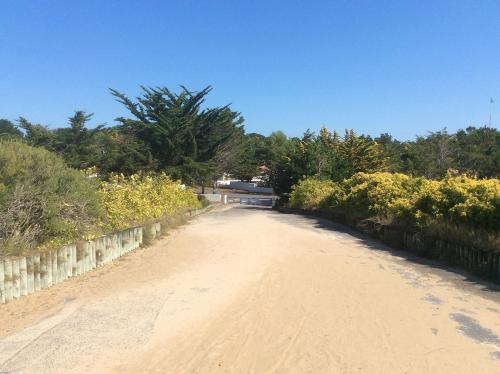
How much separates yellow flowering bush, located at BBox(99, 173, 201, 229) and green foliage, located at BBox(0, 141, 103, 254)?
1.74 meters

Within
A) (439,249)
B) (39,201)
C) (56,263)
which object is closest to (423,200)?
(439,249)

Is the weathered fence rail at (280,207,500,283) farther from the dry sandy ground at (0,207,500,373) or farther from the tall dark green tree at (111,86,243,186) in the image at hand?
the tall dark green tree at (111,86,243,186)

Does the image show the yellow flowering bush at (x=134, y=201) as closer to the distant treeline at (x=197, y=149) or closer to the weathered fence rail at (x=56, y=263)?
the weathered fence rail at (x=56, y=263)

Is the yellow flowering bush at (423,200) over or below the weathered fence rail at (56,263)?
over

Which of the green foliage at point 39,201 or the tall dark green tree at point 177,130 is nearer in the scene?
the green foliage at point 39,201

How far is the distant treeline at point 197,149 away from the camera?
104ft

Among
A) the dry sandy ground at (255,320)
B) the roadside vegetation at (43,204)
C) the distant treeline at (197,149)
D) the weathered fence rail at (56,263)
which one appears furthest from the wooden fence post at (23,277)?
the distant treeline at (197,149)

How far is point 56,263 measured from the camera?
8.97 meters

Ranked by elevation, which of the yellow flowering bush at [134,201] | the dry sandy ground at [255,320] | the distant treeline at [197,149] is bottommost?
the dry sandy ground at [255,320]

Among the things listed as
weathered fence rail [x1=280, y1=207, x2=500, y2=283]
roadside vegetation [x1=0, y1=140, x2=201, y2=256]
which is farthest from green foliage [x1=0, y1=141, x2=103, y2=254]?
weathered fence rail [x1=280, y1=207, x2=500, y2=283]

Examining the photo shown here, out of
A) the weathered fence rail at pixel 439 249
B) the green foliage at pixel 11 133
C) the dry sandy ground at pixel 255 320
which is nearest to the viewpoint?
the dry sandy ground at pixel 255 320

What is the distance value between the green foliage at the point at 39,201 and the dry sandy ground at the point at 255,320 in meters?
1.21

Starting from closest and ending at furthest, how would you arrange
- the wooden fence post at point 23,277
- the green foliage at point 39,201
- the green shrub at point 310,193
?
1. the wooden fence post at point 23,277
2. the green foliage at point 39,201
3. the green shrub at point 310,193

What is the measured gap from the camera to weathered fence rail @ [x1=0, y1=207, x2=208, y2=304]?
24.9ft
